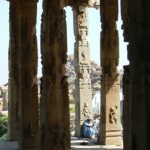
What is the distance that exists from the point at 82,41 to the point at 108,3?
17.7 ft

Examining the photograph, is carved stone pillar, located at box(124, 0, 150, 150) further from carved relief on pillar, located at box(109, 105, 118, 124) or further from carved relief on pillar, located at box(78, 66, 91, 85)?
carved relief on pillar, located at box(78, 66, 91, 85)

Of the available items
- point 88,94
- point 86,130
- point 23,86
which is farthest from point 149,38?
point 88,94

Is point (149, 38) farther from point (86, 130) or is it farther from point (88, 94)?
point (88, 94)

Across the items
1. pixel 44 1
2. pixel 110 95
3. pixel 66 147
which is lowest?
pixel 66 147

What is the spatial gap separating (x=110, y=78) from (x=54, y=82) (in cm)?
403

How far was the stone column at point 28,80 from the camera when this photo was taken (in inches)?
611

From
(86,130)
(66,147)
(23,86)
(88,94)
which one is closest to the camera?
(66,147)

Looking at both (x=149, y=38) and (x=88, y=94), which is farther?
(x=88, y=94)

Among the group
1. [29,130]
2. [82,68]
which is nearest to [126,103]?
[29,130]

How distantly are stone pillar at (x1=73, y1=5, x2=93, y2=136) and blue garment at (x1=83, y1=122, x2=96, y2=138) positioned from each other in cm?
106

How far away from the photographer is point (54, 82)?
43.5ft

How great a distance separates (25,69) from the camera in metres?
15.9

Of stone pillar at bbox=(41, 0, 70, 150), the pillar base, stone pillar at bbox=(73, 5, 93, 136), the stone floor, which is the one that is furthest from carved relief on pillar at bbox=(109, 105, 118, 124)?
stone pillar at bbox=(73, 5, 93, 136)

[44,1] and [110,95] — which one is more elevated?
[44,1]
